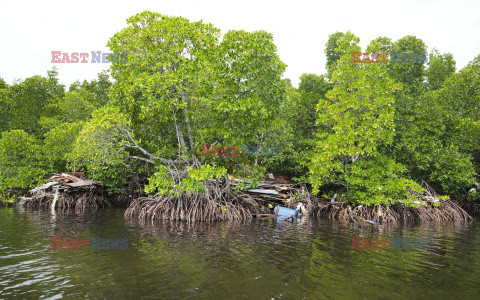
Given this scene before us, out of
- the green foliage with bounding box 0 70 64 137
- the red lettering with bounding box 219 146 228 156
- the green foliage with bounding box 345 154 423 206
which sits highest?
the green foliage with bounding box 0 70 64 137

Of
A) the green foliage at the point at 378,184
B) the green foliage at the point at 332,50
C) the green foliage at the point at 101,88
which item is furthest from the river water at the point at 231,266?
the green foliage at the point at 101,88

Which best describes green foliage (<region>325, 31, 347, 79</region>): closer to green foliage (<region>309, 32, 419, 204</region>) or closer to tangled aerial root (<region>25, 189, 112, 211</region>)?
green foliage (<region>309, 32, 419, 204</region>)

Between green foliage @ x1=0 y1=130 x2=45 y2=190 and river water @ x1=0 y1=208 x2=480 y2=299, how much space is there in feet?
27.7

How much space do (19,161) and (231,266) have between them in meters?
19.3

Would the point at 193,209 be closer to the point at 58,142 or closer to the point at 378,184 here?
the point at 378,184

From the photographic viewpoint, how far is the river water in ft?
17.3

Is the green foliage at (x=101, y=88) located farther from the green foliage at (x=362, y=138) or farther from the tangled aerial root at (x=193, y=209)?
the green foliage at (x=362, y=138)

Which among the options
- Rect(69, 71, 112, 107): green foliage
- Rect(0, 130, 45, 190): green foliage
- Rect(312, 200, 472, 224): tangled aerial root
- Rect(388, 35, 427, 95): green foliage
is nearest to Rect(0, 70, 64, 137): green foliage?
Rect(69, 71, 112, 107): green foliage

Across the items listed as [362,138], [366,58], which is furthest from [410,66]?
[362,138]

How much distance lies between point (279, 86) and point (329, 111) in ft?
15.0

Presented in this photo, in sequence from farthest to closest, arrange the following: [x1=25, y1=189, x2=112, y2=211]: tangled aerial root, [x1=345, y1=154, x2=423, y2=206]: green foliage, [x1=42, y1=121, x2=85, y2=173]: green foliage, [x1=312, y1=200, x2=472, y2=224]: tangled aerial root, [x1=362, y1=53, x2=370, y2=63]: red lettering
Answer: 1. [x1=25, y1=189, x2=112, y2=211]: tangled aerial root
2. [x1=42, y1=121, x2=85, y2=173]: green foliage
3. [x1=362, y1=53, x2=370, y2=63]: red lettering
4. [x1=312, y1=200, x2=472, y2=224]: tangled aerial root
5. [x1=345, y1=154, x2=423, y2=206]: green foliage

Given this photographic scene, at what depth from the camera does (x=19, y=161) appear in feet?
62.1

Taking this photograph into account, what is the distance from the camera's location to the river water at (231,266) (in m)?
5.29

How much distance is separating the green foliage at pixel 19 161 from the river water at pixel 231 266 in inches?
332
